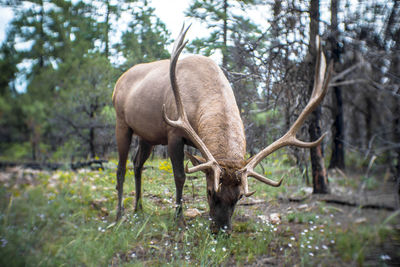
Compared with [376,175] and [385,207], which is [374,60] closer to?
[376,175]

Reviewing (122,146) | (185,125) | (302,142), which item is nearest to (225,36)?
(185,125)

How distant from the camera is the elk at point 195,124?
2715 millimetres

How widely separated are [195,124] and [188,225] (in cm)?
120

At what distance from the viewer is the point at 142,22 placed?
239cm

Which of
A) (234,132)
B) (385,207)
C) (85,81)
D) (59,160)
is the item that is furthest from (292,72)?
(59,160)

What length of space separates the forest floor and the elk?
27 cm

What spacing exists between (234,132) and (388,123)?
1401 millimetres

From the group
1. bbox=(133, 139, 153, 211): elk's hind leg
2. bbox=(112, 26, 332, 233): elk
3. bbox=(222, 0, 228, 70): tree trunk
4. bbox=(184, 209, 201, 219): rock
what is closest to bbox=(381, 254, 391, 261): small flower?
bbox=(112, 26, 332, 233): elk

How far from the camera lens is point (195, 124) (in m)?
3.29

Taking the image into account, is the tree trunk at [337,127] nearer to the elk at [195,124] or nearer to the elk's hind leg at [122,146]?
the elk at [195,124]

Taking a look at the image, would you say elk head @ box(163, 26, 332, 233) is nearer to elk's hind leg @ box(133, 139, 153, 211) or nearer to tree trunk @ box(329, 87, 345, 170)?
elk's hind leg @ box(133, 139, 153, 211)

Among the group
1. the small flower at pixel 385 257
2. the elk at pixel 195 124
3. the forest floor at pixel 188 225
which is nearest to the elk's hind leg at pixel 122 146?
the elk at pixel 195 124

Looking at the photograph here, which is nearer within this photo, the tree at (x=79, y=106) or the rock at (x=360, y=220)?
the tree at (x=79, y=106)

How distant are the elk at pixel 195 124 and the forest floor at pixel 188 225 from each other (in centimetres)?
27
